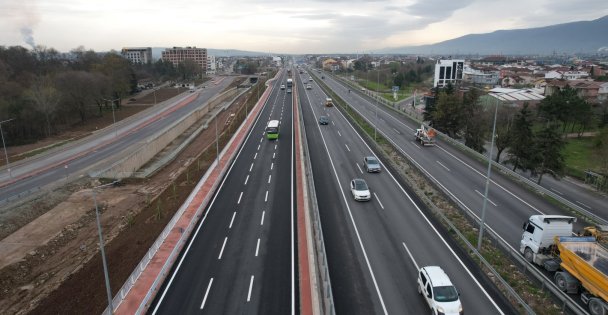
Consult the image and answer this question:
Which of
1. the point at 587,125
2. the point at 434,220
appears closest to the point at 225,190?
the point at 434,220

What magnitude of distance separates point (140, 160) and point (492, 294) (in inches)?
1730

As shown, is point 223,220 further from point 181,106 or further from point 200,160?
point 181,106

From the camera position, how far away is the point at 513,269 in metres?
20.3

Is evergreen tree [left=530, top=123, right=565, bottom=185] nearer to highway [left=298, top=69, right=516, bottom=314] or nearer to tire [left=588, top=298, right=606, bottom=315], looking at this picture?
highway [left=298, top=69, right=516, bottom=314]

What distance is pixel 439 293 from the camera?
16.8 m

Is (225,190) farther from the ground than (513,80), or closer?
closer

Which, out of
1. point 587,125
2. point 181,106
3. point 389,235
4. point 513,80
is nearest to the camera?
point 389,235

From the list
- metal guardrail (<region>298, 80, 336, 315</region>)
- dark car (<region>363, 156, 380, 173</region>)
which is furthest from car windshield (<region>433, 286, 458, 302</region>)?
dark car (<region>363, 156, 380, 173</region>)

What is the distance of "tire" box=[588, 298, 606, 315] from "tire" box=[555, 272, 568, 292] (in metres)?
1.41

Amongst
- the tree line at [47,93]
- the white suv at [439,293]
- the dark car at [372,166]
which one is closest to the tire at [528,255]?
the white suv at [439,293]

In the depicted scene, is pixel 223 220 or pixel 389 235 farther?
pixel 223 220

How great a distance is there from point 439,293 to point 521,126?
3227 centimetres

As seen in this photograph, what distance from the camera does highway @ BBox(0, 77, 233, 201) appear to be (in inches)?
1663

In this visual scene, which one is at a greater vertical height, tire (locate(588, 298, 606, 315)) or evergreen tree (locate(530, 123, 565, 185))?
evergreen tree (locate(530, 123, 565, 185))
